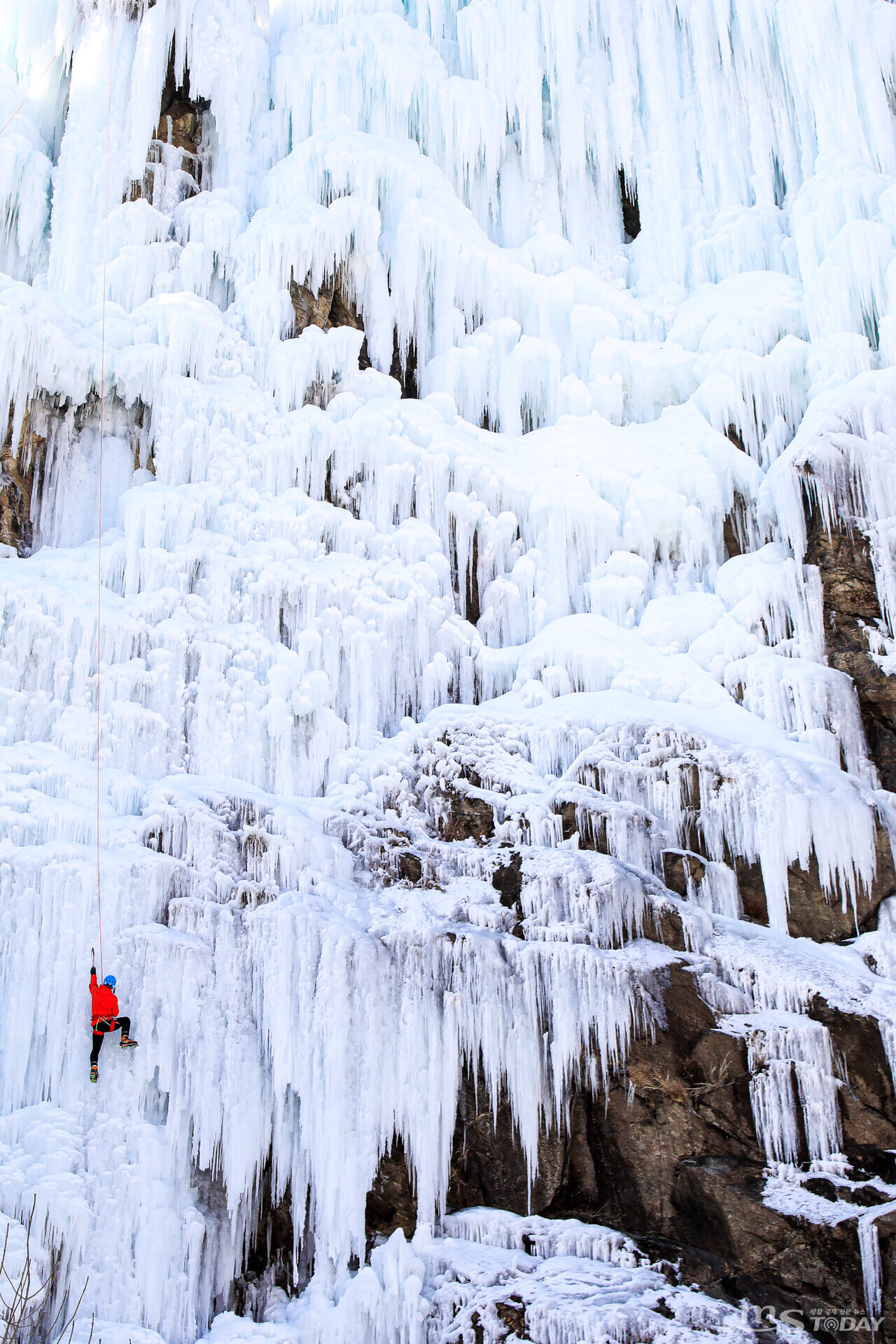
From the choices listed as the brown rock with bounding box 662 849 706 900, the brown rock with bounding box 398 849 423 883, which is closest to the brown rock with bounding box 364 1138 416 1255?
the brown rock with bounding box 398 849 423 883


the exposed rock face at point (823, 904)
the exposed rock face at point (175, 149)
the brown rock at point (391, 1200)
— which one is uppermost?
the exposed rock face at point (175, 149)

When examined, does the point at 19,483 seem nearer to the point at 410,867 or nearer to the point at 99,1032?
the point at 410,867

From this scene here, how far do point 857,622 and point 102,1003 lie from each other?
326 inches

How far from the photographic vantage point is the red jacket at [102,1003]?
295 inches

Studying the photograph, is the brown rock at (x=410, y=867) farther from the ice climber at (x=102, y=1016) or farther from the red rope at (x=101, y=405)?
the ice climber at (x=102, y=1016)

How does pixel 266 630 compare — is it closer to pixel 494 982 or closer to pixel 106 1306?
pixel 494 982

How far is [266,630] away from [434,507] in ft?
8.92

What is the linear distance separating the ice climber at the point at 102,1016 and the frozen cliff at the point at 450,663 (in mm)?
242

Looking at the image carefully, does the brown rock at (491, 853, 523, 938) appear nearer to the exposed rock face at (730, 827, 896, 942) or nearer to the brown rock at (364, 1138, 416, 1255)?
the exposed rock face at (730, 827, 896, 942)

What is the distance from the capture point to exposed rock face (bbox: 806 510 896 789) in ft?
34.7

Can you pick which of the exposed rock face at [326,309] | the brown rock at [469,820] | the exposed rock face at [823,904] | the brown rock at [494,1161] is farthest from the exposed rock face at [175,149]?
the brown rock at [494,1161]

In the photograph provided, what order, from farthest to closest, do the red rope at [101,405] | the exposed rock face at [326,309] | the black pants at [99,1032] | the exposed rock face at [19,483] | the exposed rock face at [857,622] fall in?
the exposed rock face at [326,309] → the exposed rock face at [19,483] → the exposed rock face at [857,622] → the red rope at [101,405] → the black pants at [99,1032]

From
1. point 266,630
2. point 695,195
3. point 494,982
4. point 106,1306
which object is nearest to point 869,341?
point 695,195

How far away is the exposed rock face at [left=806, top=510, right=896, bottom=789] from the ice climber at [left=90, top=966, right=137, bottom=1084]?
7438 millimetres
